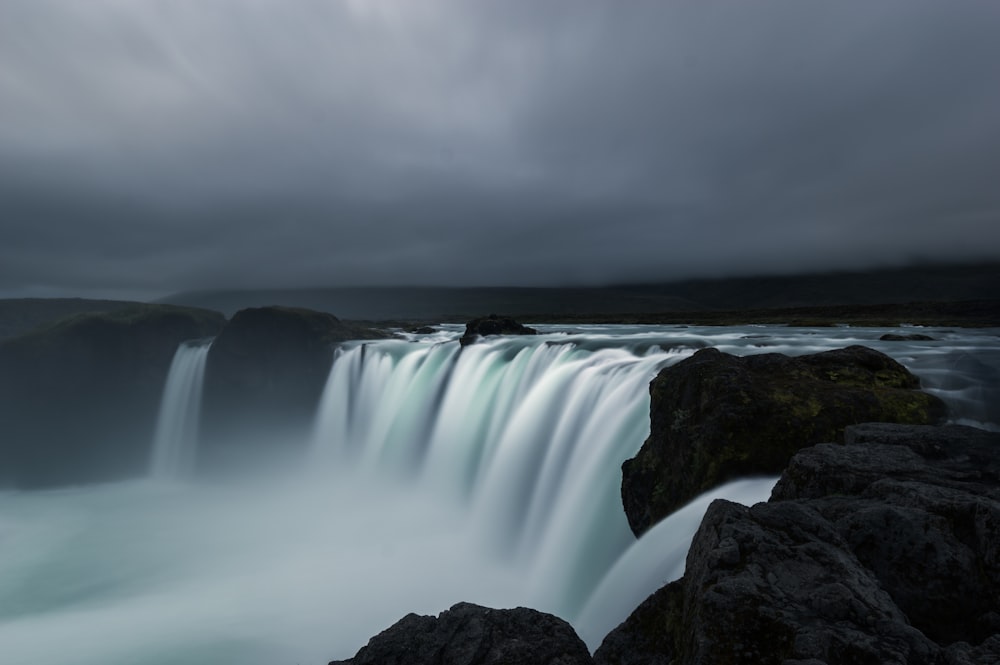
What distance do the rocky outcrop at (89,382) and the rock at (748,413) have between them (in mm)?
38538

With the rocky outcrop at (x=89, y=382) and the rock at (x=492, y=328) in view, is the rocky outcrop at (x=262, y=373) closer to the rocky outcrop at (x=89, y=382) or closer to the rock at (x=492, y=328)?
the rocky outcrop at (x=89, y=382)

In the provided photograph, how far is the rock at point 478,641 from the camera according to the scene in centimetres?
429

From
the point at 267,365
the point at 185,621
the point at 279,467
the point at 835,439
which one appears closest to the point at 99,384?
the point at 267,365

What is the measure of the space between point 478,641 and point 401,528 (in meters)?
15.0

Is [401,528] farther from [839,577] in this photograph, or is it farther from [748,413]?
[839,577]

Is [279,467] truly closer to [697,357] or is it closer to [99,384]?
[99,384]

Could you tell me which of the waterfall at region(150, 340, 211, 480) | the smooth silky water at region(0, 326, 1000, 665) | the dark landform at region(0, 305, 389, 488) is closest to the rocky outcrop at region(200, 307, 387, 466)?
the dark landform at region(0, 305, 389, 488)

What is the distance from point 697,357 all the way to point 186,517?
26.1 metres

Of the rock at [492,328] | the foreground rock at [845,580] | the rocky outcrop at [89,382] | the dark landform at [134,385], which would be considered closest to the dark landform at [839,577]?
the foreground rock at [845,580]

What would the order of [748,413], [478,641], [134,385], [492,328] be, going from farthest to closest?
[134,385] → [492,328] → [748,413] → [478,641]

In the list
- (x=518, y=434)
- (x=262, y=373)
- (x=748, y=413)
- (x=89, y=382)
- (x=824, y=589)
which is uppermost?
(x=824, y=589)

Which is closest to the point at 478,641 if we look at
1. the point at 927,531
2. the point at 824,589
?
the point at 824,589

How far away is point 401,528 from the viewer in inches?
723

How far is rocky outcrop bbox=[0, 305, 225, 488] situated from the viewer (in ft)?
120
